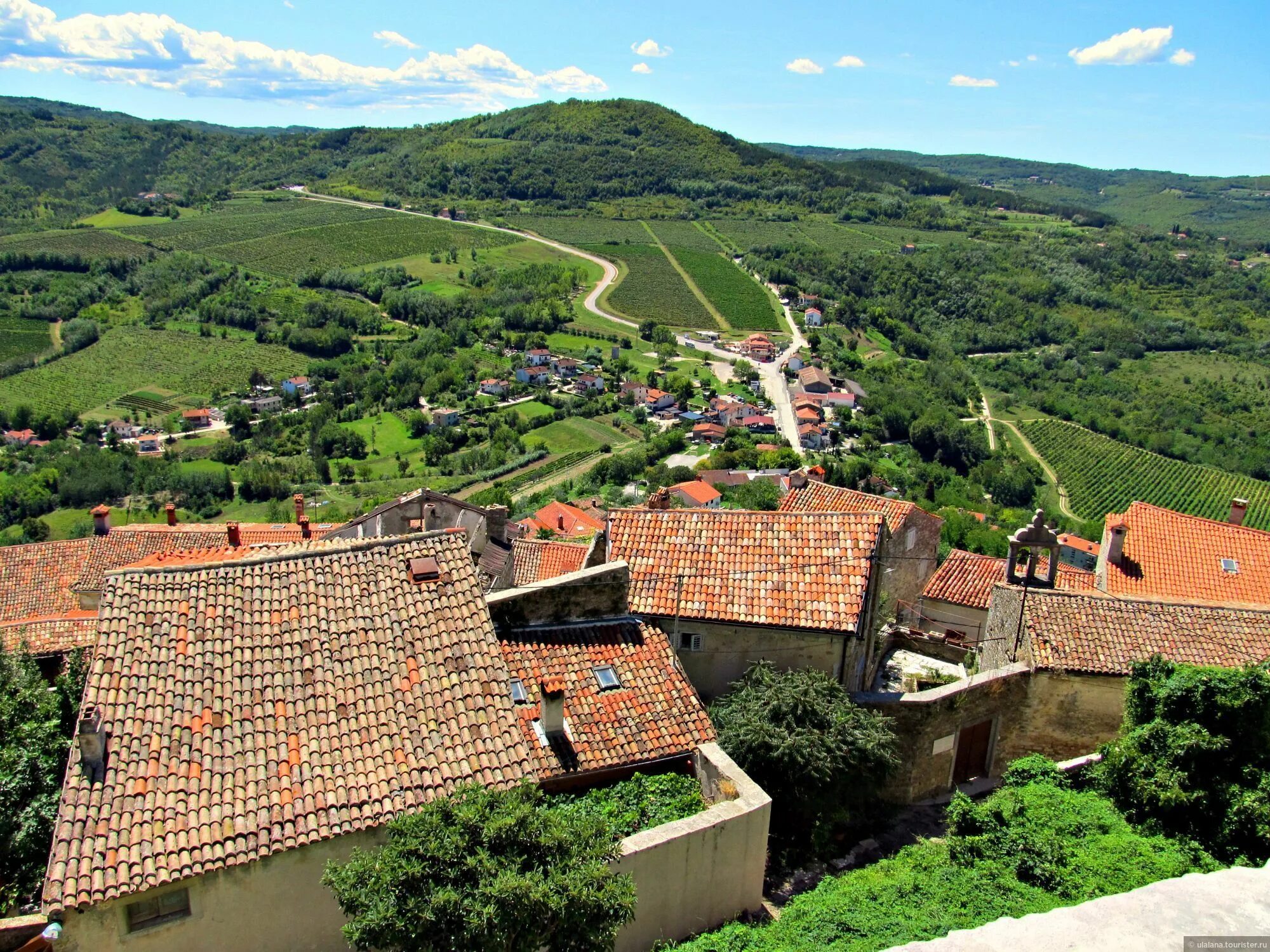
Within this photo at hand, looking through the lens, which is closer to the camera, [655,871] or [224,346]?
[655,871]

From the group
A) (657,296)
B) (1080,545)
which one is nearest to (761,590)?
(1080,545)

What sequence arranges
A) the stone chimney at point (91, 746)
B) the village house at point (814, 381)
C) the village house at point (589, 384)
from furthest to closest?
the village house at point (589, 384)
the village house at point (814, 381)
the stone chimney at point (91, 746)

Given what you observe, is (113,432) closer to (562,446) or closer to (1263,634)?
(562,446)

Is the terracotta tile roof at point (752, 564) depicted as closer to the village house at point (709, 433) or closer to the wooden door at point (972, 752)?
the wooden door at point (972, 752)

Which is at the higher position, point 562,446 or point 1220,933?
point 1220,933

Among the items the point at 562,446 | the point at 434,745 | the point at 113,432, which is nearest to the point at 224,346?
the point at 113,432

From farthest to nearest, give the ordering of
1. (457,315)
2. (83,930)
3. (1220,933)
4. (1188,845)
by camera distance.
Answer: (457,315) < (1188,845) < (83,930) < (1220,933)

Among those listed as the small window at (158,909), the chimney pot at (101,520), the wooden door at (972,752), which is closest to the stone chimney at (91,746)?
Answer: the small window at (158,909)

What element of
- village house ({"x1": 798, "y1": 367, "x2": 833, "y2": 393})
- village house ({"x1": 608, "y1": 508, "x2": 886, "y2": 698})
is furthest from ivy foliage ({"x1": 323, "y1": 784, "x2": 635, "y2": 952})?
village house ({"x1": 798, "y1": 367, "x2": 833, "y2": 393})
